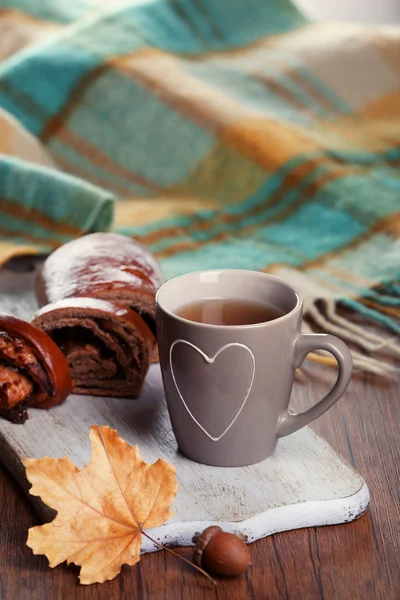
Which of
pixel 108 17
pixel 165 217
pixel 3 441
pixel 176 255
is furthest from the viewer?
pixel 108 17

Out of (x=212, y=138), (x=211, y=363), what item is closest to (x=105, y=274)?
(x=211, y=363)

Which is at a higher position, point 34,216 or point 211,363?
point 211,363

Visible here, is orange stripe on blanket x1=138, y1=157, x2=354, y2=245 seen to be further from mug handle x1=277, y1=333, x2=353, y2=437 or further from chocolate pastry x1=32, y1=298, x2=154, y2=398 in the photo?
mug handle x1=277, y1=333, x2=353, y2=437

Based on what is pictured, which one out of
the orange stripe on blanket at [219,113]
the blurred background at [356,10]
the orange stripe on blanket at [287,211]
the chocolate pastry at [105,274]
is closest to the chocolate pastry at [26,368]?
the chocolate pastry at [105,274]

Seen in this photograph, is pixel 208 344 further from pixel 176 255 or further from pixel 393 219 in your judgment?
pixel 393 219

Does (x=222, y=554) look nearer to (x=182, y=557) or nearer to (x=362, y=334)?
(x=182, y=557)

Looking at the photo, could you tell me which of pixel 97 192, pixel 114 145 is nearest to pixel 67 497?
pixel 97 192
